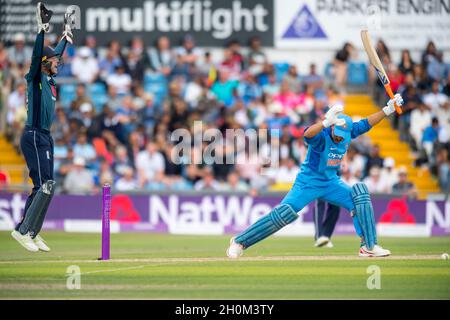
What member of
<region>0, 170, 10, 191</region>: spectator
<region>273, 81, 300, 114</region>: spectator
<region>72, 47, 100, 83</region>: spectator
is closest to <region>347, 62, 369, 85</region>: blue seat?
<region>273, 81, 300, 114</region>: spectator

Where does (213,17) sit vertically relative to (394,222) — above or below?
above

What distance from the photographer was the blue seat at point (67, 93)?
24.5 m

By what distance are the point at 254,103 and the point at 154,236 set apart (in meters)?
5.51

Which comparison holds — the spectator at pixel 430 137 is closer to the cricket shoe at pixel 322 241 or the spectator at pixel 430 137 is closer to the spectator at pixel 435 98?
the spectator at pixel 435 98

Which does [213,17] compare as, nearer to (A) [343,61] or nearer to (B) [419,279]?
(A) [343,61]

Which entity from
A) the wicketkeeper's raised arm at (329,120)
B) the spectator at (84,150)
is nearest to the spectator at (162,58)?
the spectator at (84,150)

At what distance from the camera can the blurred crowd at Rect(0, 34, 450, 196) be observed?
2261cm

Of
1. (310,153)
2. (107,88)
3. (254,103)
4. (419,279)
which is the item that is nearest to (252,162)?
(254,103)

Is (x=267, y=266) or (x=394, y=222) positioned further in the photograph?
(x=394, y=222)

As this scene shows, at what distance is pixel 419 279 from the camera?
37.3 ft

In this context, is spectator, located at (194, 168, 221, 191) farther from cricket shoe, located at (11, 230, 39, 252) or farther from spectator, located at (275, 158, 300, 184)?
cricket shoe, located at (11, 230, 39, 252)

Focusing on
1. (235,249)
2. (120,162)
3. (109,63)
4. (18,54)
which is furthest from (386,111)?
(18,54)

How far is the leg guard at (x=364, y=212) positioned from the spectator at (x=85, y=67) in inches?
538

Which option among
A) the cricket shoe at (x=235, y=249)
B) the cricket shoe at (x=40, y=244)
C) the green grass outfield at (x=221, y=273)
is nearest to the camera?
the green grass outfield at (x=221, y=273)
